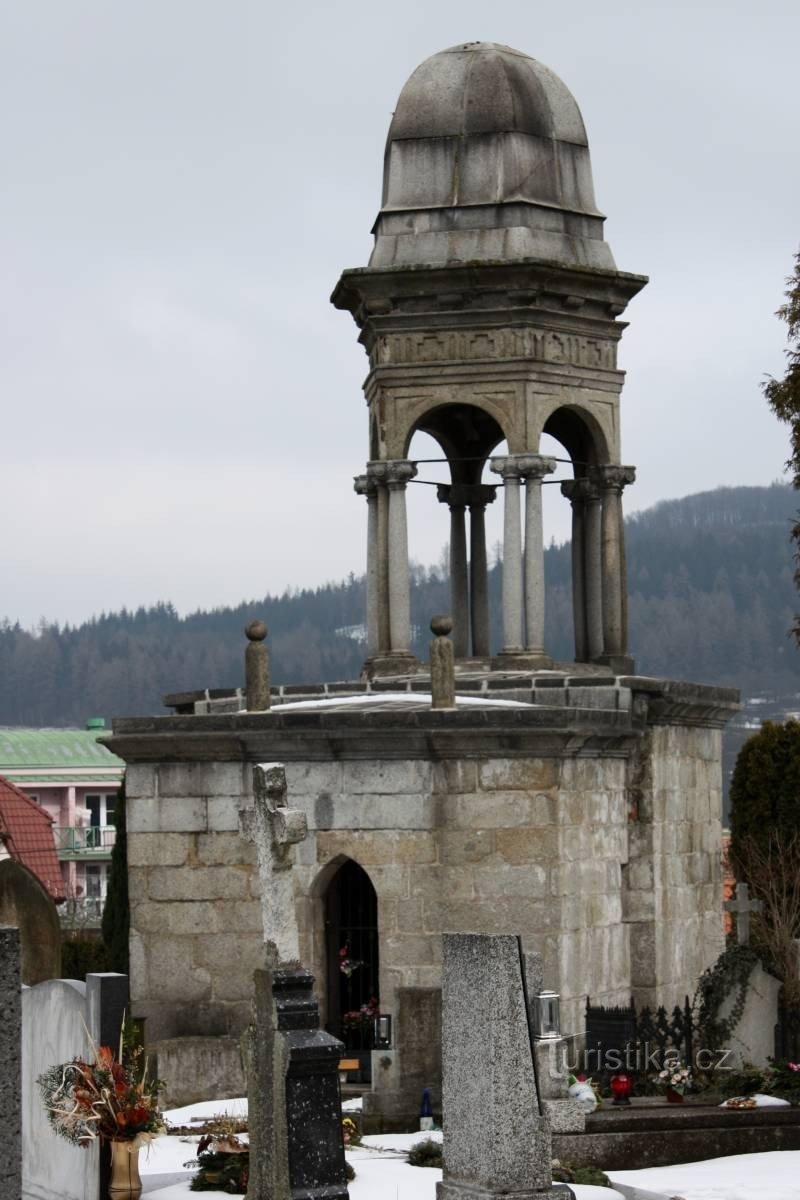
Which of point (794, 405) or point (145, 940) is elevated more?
point (794, 405)

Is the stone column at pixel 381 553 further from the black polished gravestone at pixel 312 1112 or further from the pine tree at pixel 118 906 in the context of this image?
the black polished gravestone at pixel 312 1112

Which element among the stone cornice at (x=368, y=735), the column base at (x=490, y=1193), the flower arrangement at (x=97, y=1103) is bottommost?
the column base at (x=490, y=1193)

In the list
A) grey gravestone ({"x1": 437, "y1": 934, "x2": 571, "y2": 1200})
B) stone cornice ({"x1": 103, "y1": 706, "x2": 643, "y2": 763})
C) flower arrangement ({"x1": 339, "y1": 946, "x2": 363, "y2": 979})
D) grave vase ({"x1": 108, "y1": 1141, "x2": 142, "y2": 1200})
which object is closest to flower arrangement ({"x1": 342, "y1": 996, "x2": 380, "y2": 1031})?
flower arrangement ({"x1": 339, "y1": 946, "x2": 363, "y2": 979})

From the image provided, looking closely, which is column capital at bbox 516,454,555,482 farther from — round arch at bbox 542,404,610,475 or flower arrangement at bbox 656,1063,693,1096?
flower arrangement at bbox 656,1063,693,1096

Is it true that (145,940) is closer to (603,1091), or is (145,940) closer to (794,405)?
(603,1091)

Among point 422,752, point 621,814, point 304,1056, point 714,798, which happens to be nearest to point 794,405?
point 714,798

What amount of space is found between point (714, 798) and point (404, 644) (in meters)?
3.53

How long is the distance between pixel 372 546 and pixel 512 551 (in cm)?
160

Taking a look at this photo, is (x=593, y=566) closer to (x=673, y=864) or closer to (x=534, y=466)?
(x=534, y=466)

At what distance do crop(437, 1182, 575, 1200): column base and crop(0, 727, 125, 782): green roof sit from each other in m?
69.7

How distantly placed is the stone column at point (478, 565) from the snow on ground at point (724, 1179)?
9.41 metres

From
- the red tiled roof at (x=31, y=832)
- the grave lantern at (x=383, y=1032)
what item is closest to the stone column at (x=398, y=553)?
the grave lantern at (x=383, y=1032)

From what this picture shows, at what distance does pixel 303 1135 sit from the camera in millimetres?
15211

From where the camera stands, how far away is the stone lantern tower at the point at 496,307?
24.5 metres
